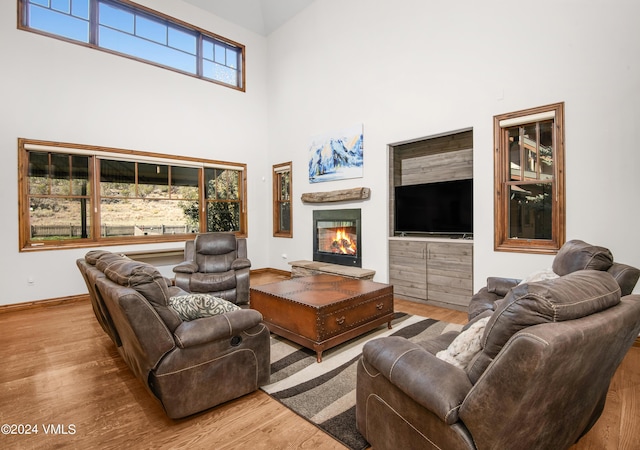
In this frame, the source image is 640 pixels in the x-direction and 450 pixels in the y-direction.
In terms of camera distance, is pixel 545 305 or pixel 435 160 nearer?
pixel 545 305

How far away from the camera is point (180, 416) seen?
1.92 metres

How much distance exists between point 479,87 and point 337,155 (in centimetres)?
242

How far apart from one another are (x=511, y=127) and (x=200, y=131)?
5.17 m

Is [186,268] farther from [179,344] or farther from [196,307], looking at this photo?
[179,344]

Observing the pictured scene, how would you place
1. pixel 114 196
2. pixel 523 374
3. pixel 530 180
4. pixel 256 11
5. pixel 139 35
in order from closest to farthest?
pixel 523 374
pixel 530 180
pixel 114 196
pixel 139 35
pixel 256 11

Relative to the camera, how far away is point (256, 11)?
6.70m

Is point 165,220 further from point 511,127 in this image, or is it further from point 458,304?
point 511,127

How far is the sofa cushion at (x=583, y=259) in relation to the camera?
2.03m

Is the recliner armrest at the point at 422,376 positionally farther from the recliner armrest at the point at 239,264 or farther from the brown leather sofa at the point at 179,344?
the recliner armrest at the point at 239,264

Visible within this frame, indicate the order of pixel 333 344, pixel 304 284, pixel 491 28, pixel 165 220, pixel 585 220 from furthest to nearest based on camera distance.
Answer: pixel 165 220
pixel 491 28
pixel 304 284
pixel 585 220
pixel 333 344

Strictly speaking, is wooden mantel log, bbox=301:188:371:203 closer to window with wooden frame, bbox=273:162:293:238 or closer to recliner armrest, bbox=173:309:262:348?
window with wooden frame, bbox=273:162:293:238

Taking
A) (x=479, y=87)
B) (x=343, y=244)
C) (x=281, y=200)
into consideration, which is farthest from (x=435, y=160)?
(x=281, y=200)

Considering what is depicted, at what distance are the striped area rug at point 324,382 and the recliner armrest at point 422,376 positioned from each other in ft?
1.99

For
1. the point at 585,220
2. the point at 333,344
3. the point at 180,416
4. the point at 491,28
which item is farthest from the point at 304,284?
the point at 491,28
